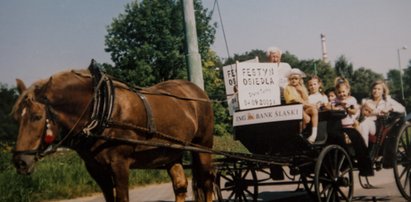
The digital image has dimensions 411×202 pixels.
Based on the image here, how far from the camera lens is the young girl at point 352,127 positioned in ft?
20.8

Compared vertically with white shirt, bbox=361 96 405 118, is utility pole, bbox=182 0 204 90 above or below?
above

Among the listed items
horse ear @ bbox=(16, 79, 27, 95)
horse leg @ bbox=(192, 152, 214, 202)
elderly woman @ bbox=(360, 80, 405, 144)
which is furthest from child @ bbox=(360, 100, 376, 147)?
horse ear @ bbox=(16, 79, 27, 95)

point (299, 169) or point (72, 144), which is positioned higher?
point (72, 144)

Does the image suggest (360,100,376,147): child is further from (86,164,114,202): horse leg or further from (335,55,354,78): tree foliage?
(335,55,354,78): tree foliage

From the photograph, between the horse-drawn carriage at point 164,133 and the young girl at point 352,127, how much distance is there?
162mm

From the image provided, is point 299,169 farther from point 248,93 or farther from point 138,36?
point 138,36

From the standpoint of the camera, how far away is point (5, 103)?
106 ft

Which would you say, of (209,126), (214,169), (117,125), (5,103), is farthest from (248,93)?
(5,103)

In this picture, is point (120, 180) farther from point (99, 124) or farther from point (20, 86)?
point (20, 86)

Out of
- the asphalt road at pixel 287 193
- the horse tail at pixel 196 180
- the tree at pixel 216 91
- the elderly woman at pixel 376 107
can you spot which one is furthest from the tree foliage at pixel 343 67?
the horse tail at pixel 196 180

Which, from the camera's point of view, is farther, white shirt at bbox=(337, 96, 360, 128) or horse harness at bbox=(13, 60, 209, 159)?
white shirt at bbox=(337, 96, 360, 128)

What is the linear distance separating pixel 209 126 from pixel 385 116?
2.68 m

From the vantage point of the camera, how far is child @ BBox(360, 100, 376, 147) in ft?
21.7

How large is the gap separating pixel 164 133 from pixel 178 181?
1106 mm
